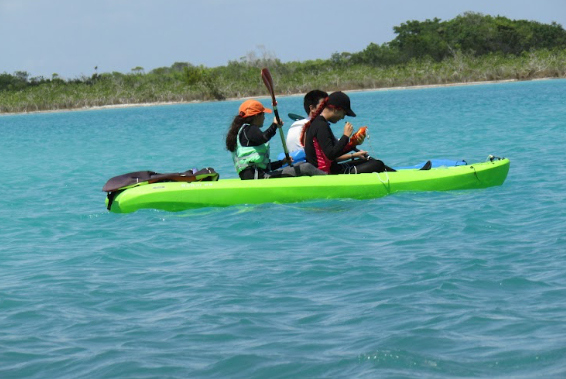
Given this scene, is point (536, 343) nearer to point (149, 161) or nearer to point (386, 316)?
point (386, 316)

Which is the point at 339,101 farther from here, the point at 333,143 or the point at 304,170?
the point at 304,170

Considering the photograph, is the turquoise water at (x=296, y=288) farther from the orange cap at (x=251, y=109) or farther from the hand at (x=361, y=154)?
the orange cap at (x=251, y=109)

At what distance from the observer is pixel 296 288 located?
19.2 feet

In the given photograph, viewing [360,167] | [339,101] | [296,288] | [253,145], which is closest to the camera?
[296,288]

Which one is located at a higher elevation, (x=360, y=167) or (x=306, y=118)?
(x=306, y=118)

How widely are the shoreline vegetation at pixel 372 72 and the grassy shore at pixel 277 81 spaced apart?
0.07 metres

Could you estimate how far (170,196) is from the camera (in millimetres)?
9438

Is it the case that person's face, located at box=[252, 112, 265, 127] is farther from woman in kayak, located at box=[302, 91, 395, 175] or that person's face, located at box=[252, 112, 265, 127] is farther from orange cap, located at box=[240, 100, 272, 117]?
woman in kayak, located at box=[302, 91, 395, 175]

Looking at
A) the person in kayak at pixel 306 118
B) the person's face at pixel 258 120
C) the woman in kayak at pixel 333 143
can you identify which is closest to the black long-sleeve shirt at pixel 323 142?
the woman in kayak at pixel 333 143

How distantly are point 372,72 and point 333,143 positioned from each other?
2254 inches

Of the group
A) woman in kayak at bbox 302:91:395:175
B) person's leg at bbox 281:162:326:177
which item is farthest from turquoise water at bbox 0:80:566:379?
woman in kayak at bbox 302:91:395:175

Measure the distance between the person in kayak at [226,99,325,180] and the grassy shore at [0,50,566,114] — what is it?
51501 millimetres

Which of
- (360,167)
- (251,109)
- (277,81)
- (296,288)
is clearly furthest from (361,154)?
(277,81)

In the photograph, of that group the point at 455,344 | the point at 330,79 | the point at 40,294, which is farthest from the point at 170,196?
the point at 330,79
